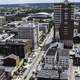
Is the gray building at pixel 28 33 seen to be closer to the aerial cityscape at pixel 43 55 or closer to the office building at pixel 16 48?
the aerial cityscape at pixel 43 55

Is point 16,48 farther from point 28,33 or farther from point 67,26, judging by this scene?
point 67,26

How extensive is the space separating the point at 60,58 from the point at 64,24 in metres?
13.1

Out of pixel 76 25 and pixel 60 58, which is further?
pixel 76 25

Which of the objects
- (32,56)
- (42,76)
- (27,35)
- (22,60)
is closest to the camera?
(42,76)

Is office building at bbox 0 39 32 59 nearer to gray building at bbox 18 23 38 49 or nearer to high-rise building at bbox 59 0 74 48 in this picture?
gray building at bbox 18 23 38 49

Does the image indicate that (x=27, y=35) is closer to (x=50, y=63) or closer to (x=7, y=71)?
(x=50, y=63)

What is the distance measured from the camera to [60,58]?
32562 millimetres

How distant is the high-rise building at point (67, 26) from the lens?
143 feet

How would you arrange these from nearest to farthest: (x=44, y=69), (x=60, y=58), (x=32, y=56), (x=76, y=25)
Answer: (x=44, y=69) → (x=60, y=58) → (x=32, y=56) → (x=76, y=25)

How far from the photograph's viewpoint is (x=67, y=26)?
43719 mm

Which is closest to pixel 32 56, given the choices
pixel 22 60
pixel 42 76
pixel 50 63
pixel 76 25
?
pixel 22 60

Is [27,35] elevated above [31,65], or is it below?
above

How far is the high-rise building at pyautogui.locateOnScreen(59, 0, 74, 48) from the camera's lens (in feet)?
143

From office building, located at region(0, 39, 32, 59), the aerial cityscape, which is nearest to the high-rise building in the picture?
the aerial cityscape
